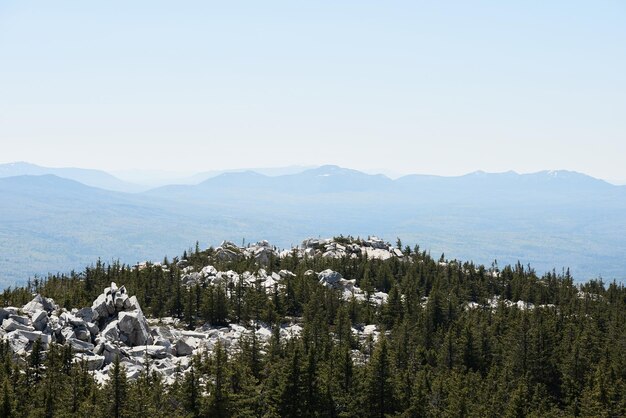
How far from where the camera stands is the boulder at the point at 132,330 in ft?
296

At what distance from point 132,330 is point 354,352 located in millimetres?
40738

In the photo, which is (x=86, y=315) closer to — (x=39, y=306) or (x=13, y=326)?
(x=39, y=306)

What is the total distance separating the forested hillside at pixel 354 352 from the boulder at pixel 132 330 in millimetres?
12984

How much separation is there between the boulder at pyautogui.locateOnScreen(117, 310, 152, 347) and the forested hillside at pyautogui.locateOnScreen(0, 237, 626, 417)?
13.0 metres

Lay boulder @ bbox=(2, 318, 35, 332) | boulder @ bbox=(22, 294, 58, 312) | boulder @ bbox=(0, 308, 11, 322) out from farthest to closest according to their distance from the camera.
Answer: boulder @ bbox=(22, 294, 58, 312)
boulder @ bbox=(0, 308, 11, 322)
boulder @ bbox=(2, 318, 35, 332)

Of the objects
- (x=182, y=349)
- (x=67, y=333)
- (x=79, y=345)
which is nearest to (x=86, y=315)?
(x=67, y=333)

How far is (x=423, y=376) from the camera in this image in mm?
81625

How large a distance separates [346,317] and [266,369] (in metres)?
36.7

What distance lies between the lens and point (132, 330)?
90.7 m

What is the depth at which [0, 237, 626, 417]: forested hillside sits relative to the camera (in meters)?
66.9

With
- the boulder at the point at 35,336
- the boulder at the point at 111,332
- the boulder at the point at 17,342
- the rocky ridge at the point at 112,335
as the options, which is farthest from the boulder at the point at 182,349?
the boulder at the point at 17,342

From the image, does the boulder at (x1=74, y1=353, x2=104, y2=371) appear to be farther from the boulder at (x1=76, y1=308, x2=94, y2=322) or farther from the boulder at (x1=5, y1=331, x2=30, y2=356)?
the boulder at (x1=76, y1=308, x2=94, y2=322)

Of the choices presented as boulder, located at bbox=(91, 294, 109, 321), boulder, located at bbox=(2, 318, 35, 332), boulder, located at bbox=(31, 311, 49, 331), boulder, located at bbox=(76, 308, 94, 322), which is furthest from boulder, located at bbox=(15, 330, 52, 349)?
boulder, located at bbox=(91, 294, 109, 321)

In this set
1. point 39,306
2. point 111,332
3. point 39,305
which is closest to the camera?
point 111,332
